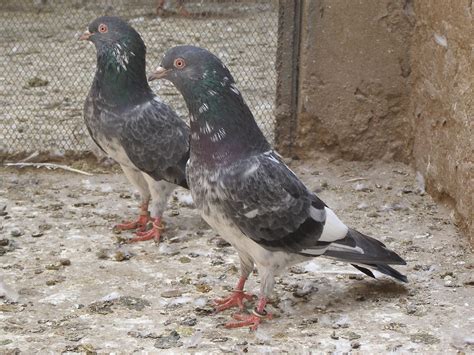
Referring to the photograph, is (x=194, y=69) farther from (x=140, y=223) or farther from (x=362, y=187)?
(x=362, y=187)

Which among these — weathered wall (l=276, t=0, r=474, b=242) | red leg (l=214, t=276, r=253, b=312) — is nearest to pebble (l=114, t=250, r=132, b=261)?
red leg (l=214, t=276, r=253, b=312)

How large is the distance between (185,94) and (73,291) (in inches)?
44.4

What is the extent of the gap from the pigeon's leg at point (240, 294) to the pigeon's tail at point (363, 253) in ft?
1.26

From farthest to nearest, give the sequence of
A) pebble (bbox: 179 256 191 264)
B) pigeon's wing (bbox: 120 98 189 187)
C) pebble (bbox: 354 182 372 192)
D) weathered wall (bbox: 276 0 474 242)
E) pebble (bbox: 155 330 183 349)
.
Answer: pebble (bbox: 354 182 372 192), weathered wall (bbox: 276 0 474 242), pigeon's wing (bbox: 120 98 189 187), pebble (bbox: 179 256 191 264), pebble (bbox: 155 330 183 349)

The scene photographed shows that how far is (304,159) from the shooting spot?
6.38m

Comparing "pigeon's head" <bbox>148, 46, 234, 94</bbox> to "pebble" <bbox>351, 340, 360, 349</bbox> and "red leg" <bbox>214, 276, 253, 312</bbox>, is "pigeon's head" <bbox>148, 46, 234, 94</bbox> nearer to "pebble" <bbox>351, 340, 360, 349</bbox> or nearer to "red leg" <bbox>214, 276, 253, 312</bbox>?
"red leg" <bbox>214, 276, 253, 312</bbox>

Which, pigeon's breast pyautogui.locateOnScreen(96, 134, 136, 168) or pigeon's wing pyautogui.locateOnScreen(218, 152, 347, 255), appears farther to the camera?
pigeon's breast pyautogui.locateOnScreen(96, 134, 136, 168)

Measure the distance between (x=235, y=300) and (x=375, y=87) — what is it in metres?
2.31

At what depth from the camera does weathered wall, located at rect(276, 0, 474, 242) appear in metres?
5.64

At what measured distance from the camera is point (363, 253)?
4180 mm

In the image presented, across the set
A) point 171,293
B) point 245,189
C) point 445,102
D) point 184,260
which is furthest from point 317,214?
point 445,102

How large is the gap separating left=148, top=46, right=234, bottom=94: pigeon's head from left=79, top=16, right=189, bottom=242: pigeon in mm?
910

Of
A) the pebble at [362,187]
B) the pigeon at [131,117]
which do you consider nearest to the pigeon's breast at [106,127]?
the pigeon at [131,117]

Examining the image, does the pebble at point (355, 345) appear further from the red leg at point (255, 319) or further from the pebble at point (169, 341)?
the pebble at point (169, 341)
